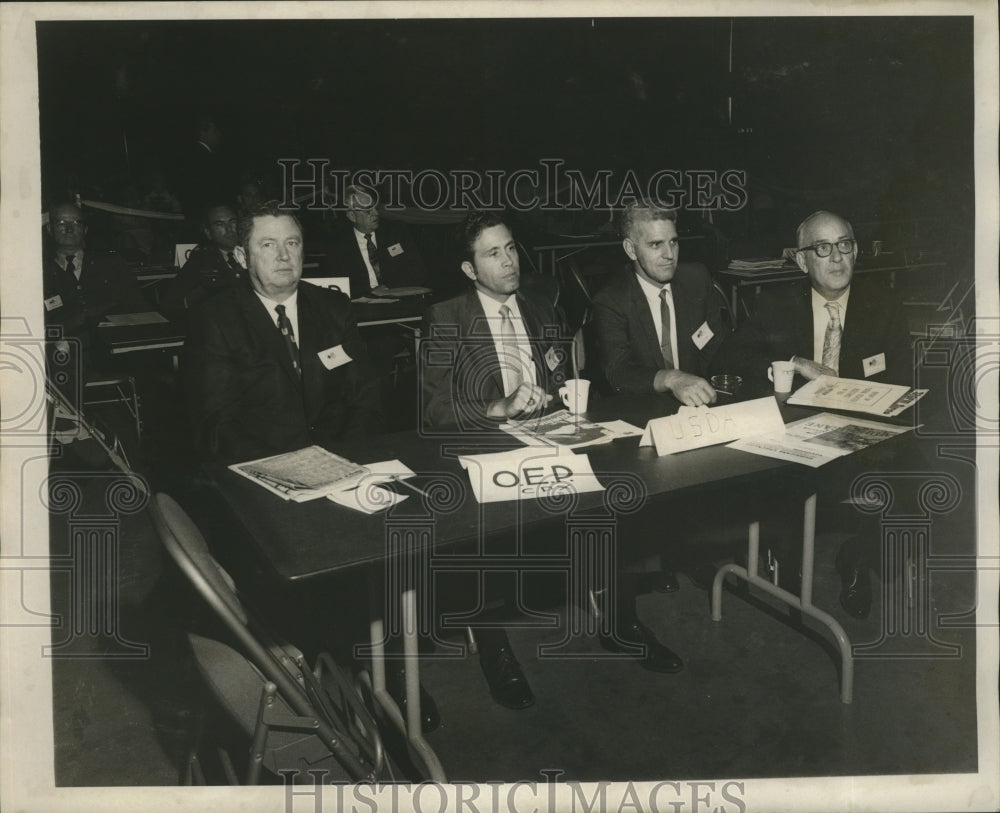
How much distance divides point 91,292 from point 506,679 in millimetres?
2421

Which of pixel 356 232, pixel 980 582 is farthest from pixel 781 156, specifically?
pixel 980 582

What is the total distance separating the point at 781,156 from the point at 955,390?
4.65m

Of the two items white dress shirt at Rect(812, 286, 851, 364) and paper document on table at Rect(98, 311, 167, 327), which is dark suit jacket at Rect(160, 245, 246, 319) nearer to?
paper document on table at Rect(98, 311, 167, 327)

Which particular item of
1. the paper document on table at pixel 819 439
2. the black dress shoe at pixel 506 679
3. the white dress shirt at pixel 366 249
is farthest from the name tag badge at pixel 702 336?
the white dress shirt at pixel 366 249

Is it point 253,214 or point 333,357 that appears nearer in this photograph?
point 253,214

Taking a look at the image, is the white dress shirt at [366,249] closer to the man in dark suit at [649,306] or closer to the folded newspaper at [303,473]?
the man in dark suit at [649,306]

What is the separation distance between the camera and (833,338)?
9.65ft

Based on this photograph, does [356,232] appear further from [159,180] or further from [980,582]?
[980,582]

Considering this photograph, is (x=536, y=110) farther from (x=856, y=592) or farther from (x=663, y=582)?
(x=856, y=592)

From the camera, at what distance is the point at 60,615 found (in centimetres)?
269

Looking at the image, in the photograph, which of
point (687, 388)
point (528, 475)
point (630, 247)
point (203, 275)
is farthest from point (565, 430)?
point (203, 275)

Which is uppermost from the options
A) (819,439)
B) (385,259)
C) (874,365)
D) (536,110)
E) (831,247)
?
(536,110)

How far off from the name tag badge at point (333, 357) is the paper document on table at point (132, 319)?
62.4 inches

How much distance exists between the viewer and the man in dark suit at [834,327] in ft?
9.24
